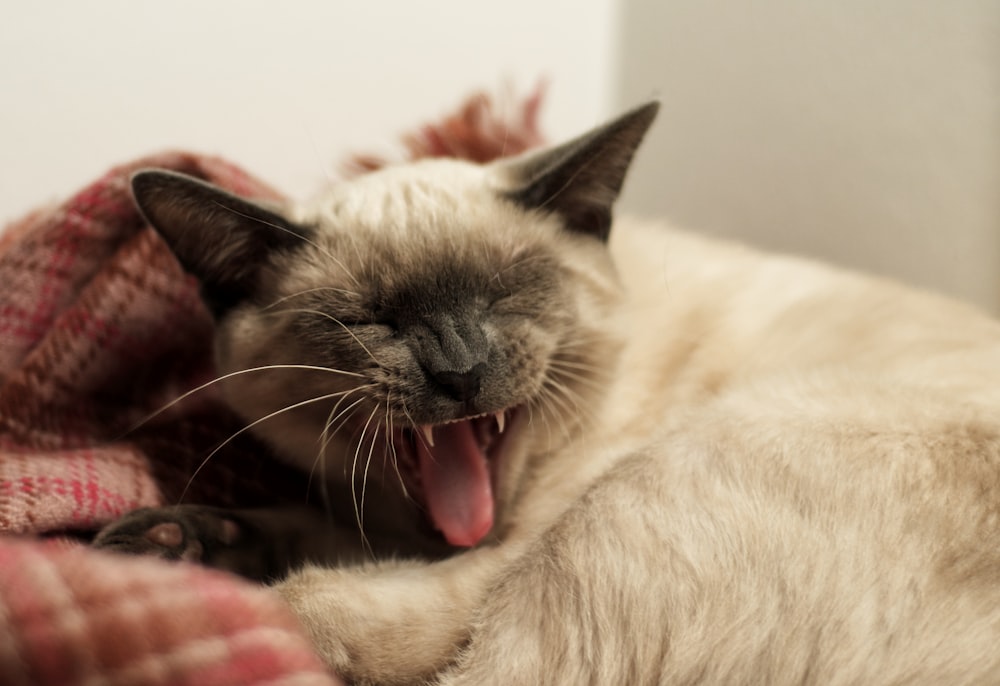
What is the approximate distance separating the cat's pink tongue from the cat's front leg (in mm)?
89

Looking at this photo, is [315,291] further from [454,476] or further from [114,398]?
[114,398]

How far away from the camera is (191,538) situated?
1.05m

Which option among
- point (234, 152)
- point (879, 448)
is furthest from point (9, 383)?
point (879, 448)

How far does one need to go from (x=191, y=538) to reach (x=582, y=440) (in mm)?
572

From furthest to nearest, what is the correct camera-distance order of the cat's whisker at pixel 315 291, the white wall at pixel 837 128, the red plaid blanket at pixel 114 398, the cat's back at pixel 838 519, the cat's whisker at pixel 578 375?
1. the white wall at pixel 837 128
2. the cat's whisker at pixel 578 375
3. the cat's whisker at pixel 315 291
4. the red plaid blanket at pixel 114 398
5. the cat's back at pixel 838 519

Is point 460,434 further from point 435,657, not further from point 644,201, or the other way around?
point 644,201

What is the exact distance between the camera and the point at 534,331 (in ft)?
3.52

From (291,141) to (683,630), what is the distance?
160 centimetres

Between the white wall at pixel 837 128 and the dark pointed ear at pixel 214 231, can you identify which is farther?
the white wall at pixel 837 128

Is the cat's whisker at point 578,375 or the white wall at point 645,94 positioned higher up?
the white wall at point 645,94

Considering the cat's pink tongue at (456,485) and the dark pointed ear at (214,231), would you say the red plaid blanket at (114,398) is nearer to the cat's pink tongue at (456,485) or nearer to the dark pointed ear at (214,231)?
the dark pointed ear at (214,231)

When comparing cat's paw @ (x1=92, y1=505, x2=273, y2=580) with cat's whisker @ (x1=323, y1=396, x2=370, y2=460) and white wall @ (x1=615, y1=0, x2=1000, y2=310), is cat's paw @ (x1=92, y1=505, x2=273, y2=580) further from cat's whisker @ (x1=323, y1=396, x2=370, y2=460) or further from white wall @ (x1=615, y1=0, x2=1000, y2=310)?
white wall @ (x1=615, y1=0, x2=1000, y2=310)

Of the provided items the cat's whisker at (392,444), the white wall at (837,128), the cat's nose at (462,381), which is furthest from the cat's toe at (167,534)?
the white wall at (837,128)

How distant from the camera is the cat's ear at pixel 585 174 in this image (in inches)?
43.7
